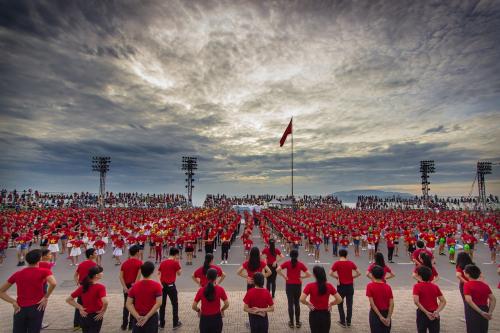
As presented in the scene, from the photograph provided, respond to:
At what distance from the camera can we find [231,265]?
14.0 meters

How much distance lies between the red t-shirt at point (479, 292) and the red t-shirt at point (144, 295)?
5.81 metres

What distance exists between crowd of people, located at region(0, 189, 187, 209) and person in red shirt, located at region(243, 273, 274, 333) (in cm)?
5169

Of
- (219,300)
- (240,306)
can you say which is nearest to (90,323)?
(219,300)

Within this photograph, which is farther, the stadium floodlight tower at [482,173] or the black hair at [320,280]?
the stadium floodlight tower at [482,173]

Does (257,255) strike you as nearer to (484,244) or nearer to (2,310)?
(2,310)

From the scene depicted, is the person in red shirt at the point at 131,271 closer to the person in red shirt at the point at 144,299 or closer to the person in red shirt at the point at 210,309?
the person in red shirt at the point at 144,299

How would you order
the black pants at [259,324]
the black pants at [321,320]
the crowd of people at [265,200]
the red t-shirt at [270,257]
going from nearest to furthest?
the black pants at [259,324]
the black pants at [321,320]
the red t-shirt at [270,257]
the crowd of people at [265,200]

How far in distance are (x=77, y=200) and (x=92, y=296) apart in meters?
63.8

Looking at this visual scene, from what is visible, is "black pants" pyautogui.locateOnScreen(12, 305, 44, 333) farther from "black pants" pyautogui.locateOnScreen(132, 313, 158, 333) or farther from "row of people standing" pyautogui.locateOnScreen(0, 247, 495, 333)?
"black pants" pyautogui.locateOnScreen(132, 313, 158, 333)

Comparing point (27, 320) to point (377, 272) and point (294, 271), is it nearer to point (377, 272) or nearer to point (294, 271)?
point (294, 271)

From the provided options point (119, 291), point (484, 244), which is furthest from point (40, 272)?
point (484, 244)

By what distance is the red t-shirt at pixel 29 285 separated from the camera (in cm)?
464

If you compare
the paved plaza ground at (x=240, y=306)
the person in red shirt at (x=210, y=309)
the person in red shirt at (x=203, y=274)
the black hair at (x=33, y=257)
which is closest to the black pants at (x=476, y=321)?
the paved plaza ground at (x=240, y=306)

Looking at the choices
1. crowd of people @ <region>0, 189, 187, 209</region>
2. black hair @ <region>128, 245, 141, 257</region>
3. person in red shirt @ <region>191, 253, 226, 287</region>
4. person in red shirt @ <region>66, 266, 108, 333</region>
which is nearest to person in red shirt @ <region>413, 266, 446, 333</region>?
person in red shirt @ <region>191, 253, 226, 287</region>
